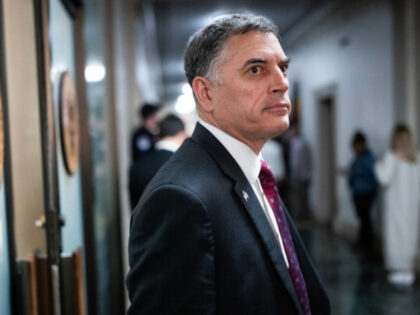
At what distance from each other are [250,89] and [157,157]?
1.76m

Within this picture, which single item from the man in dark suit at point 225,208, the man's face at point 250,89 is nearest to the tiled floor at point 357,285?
the man in dark suit at point 225,208

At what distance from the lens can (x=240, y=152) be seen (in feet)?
4.07

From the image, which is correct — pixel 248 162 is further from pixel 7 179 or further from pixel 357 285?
pixel 357 285

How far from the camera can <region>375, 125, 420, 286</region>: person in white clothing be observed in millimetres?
4902

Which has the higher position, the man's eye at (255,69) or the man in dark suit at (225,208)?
the man's eye at (255,69)

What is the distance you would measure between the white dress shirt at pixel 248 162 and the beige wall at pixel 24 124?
2.29ft

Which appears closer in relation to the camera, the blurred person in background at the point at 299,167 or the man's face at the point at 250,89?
the man's face at the point at 250,89

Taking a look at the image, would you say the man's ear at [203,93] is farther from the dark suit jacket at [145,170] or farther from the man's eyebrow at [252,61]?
the dark suit jacket at [145,170]

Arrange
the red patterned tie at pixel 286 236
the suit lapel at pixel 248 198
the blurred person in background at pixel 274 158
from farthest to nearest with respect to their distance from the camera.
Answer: the blurred person in background at pixel 274 158
the red patterned tie at pixel 286 236
the suit lapel at pixel 248 198

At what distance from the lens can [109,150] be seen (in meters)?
3.79

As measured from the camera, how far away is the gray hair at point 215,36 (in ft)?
3.93

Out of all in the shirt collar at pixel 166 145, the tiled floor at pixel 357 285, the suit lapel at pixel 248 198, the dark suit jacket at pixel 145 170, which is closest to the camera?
the suit lapel at pixel 248 198

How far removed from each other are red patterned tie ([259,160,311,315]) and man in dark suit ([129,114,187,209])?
1527mm

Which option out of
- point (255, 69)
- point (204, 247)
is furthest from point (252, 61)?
point (204, 247)
